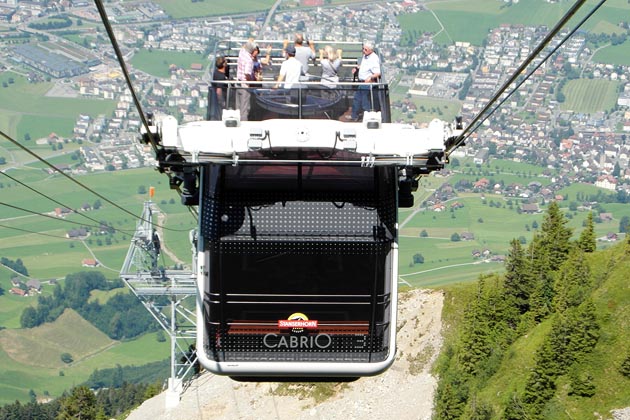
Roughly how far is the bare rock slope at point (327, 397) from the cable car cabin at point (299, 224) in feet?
89.8

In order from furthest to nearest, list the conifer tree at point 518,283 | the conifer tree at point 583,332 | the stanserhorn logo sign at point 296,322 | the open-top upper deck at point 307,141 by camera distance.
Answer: the conifer tree at point 518,283
the conifer tree at point 583,332
the stanserhorn logo sign at point 296,322
the open-top upper deck at point 307,141

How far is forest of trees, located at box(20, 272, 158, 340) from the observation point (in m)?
145

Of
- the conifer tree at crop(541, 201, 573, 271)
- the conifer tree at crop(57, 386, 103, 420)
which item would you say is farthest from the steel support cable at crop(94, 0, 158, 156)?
the conifer tree at crop(57, 386, 103, 420)

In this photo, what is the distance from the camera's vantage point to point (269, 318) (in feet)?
52.9

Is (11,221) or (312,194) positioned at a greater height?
(312,194)

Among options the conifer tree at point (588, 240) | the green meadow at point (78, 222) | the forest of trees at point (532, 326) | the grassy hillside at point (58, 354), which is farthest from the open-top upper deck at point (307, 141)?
the green meadow at point (78, 222)

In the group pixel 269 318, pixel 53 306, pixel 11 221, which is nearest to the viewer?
pixel 269 318

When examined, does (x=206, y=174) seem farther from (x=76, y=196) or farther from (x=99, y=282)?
(x=76, y=196)

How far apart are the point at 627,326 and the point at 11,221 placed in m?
152

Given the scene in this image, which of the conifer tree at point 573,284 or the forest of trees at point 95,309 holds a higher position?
the conifer tree at point 573,284

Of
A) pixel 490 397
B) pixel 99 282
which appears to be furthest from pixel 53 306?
pixel 490 397

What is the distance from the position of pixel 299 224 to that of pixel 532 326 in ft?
113

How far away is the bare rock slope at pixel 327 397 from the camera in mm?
43875

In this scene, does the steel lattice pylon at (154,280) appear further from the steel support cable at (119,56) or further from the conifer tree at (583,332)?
the steel support cable at (119,56)
